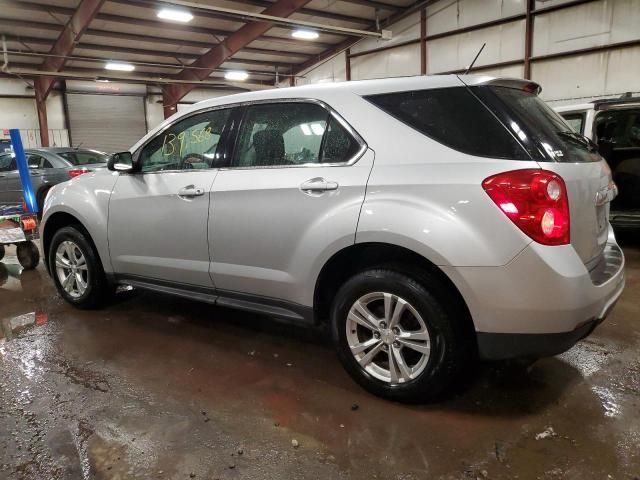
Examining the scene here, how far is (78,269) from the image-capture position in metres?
3.75

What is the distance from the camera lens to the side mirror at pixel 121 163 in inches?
127

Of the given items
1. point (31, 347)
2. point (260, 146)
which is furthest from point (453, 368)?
point (31, 347)

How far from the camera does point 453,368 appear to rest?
2.16 metres

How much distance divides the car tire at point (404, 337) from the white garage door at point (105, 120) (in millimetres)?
17352

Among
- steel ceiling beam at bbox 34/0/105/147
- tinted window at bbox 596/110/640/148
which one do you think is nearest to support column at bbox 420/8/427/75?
steel ceiling beam at bbox 34/0/105/147

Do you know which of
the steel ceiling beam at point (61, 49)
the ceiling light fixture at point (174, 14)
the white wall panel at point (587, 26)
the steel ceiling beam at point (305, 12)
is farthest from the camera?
the steel ceiling beam at point (61, 49)

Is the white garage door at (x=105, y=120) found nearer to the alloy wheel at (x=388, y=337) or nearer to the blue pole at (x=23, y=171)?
the blue pole at (x=23, y=171)

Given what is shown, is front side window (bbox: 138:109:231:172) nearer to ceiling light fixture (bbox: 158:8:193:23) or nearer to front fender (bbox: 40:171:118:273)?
front fender (bbox: 40:171:118:273)

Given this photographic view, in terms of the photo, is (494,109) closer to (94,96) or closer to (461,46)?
(461,46)

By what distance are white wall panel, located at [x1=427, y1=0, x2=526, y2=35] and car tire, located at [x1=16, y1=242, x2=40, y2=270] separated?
38.7 feet

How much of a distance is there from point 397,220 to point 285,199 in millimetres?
674

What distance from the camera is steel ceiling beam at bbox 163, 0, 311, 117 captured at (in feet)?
38.7

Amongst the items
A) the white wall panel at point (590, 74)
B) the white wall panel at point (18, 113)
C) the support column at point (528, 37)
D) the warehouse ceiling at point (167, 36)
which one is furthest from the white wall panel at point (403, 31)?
the white wall panel at point (18, 113)

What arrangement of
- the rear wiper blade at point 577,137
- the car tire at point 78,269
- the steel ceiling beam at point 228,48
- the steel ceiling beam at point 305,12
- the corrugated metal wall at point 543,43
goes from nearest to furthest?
the rear wiper blade at point 577,137 → the car tire at point 78,269 → the steel ceiling beam at point 305,12 → the corrugated metal wall at point 543,43 → the steel ceiling beam at point 228,48
